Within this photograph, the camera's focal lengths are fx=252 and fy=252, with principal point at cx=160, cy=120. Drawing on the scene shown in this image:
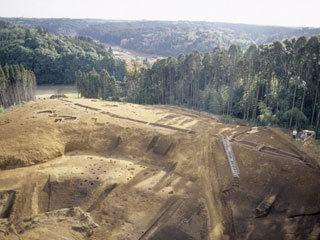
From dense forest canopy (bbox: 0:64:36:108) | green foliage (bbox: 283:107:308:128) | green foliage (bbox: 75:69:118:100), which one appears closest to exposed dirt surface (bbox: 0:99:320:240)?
green foliage (bbox: 283:107:308:128)

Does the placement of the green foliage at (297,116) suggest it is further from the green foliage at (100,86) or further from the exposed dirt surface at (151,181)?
the green foliage at (100,86)

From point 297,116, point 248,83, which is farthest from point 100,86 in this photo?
point 297,116

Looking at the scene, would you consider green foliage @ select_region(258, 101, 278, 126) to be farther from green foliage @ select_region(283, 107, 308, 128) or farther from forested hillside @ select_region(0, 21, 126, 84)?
forested hillside @ select_region(0, 21, 126, 84)

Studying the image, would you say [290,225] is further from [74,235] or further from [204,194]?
[74,235]

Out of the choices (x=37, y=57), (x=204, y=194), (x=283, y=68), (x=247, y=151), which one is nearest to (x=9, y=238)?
(x=204, y=194)

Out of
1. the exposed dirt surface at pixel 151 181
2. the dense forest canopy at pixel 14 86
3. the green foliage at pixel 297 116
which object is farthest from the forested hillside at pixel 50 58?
the green foliage at pixel 297 116

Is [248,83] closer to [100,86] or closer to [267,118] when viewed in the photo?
[267,118]
